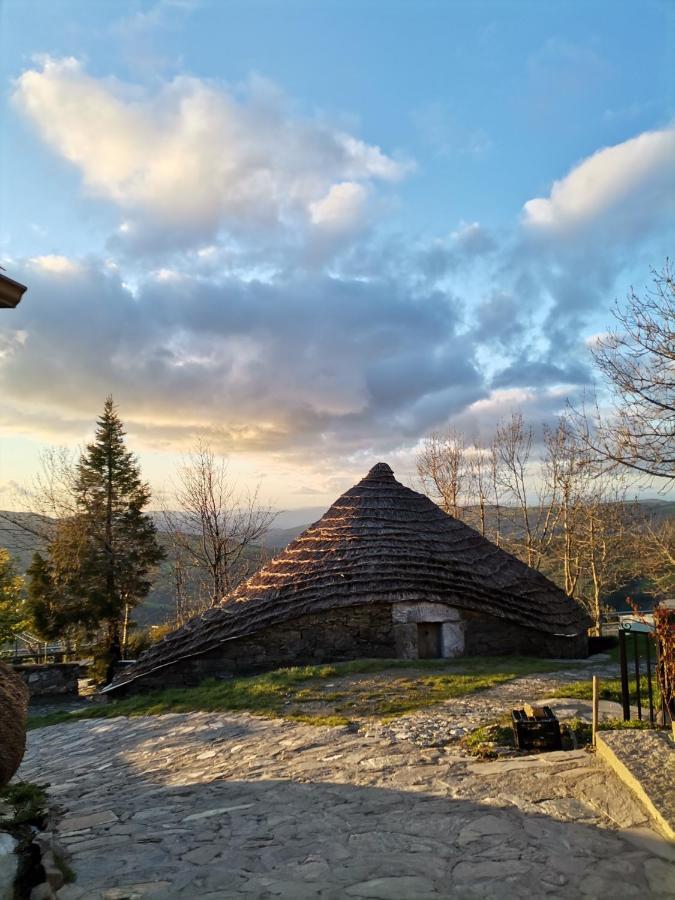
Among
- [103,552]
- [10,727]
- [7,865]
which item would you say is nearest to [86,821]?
[10,727]

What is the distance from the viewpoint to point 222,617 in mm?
12500

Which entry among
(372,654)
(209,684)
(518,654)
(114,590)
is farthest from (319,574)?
(114,590)

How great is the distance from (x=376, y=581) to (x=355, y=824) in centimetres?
808

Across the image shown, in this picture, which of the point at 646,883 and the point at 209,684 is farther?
the point at 209,684

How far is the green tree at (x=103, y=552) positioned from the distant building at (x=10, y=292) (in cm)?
1747

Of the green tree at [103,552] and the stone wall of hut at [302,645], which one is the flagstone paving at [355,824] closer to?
the stone wall of hut at [302,645]

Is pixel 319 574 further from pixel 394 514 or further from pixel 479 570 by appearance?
pixel 479 570

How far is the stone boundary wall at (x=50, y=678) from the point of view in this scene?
16.7m

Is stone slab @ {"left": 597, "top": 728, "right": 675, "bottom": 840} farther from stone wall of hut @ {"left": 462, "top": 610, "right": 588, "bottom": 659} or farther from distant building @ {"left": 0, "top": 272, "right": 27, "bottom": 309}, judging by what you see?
stone wall of hut @ {"left": 462, "top": 610, "right": 588, "bottom": 659}

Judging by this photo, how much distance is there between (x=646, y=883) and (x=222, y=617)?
10.3 m

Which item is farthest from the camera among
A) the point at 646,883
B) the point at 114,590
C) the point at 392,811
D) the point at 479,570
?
the point at 114,590

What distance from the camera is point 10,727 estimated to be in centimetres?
455

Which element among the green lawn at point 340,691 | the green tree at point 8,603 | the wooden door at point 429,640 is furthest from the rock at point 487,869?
the green tree at point 8,603

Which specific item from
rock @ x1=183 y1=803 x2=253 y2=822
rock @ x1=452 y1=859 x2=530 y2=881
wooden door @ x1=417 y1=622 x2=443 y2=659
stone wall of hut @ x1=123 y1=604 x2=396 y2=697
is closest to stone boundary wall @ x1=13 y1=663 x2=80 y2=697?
stone wall of hut @ x1=123 y1=604 x2=396 y2=697
